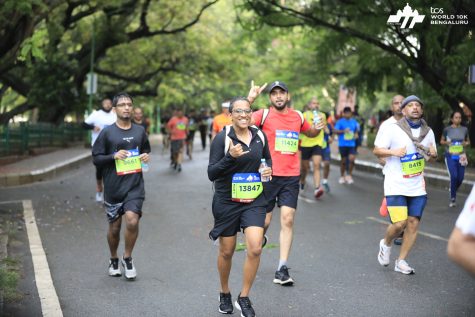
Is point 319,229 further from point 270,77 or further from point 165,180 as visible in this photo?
point 270,77

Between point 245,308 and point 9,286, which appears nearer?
point 245,308

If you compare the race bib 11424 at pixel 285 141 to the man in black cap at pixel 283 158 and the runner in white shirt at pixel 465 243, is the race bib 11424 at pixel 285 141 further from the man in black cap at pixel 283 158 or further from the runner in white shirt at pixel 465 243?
the runner in white shirt at pixel 465 243

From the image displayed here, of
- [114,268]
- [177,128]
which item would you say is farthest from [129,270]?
[177,128]

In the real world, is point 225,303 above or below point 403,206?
below

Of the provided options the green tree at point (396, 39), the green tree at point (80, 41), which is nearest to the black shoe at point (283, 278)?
the green tree at point (396, 39)

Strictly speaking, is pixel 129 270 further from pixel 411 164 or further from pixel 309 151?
pixel 309 151

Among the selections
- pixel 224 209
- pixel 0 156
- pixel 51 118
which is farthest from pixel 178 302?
pixel 51 118

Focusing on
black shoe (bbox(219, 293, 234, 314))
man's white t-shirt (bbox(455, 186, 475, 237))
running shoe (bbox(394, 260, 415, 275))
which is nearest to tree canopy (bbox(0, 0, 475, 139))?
running shoe (bbox(394, 260, 415, 275))

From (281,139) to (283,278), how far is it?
4.33 feet

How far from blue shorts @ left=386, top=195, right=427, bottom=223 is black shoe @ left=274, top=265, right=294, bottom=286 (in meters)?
1.24

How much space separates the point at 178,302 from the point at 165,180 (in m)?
11.1

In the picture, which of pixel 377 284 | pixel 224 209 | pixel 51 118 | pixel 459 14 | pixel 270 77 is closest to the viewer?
pixel 224 209

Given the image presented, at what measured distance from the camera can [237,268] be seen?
7.11m

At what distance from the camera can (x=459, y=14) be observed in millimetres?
15438
